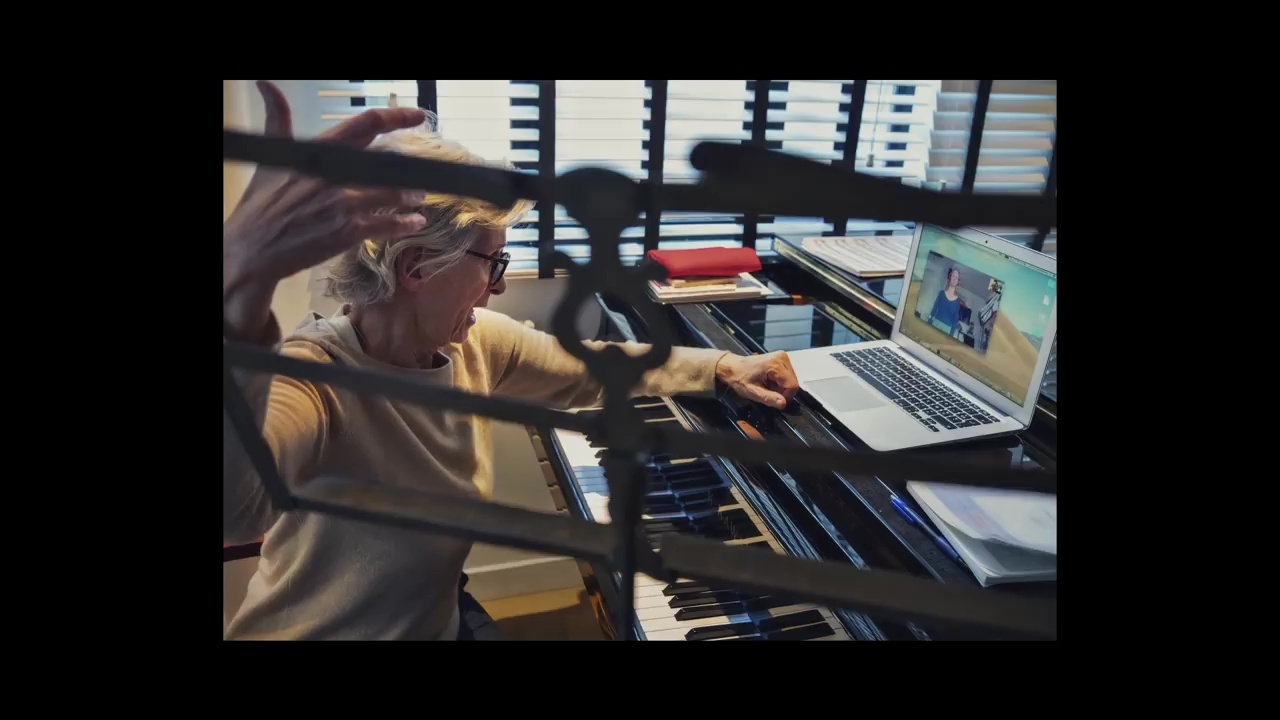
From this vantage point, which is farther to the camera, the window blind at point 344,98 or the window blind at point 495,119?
the window blind at point 495,119

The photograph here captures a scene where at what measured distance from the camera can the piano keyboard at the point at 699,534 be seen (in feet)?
4.10

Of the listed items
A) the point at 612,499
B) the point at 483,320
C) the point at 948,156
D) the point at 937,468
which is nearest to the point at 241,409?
the point at 612,499

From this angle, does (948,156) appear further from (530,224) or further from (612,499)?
(612,499)

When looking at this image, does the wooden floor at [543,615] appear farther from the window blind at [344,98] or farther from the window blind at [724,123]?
the window blind at [344,98]

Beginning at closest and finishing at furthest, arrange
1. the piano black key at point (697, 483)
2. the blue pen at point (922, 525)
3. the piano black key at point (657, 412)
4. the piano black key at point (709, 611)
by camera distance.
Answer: the blue pen at point (922, 525), the piano black key at point (709, 611), the piano black key at point (697, 483), the piano black key at point (657, 412)

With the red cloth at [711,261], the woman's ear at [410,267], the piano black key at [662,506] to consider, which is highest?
the woman's ear at [410,267]

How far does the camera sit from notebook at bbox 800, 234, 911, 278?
1.99 metres

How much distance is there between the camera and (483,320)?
60.1 inches

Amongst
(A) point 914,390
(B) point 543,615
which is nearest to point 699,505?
(A) point 914,390

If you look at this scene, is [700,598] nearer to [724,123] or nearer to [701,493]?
[701,493]

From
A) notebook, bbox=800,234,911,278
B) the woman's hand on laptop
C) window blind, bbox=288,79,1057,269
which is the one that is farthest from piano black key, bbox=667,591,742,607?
window blind, bbox=288,79,1057,269

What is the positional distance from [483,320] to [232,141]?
126 cm

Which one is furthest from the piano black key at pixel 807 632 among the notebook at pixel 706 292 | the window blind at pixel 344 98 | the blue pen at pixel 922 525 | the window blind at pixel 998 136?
the window blind at pixel 998 136

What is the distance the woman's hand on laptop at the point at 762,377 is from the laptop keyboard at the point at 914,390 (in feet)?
0.45
